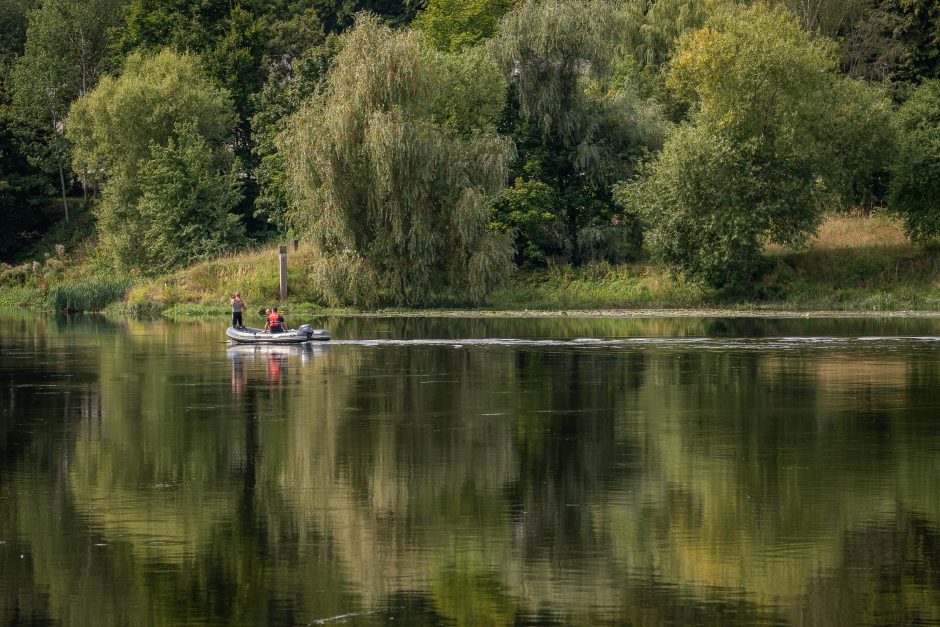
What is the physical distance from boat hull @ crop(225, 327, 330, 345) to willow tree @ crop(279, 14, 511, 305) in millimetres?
13550

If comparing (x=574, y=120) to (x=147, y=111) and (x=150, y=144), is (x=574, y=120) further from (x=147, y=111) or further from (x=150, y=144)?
(x=147, y=111)

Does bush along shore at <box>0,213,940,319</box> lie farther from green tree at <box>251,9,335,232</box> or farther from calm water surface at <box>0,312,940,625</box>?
calm water surface at <box>0,312,940,625</box>

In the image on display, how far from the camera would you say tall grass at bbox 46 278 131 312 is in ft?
246

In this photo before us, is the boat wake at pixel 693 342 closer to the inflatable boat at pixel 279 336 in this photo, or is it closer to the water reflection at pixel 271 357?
the inflatable boat at pixel 279 336

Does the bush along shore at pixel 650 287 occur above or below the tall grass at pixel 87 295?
above

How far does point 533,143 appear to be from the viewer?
69312 mm

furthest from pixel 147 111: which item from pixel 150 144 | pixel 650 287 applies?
pixel 650 287

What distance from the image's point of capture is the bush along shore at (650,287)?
6194 cm

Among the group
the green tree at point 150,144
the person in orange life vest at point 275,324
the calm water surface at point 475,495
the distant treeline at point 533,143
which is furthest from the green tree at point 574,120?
the calm water surface at point 475,495

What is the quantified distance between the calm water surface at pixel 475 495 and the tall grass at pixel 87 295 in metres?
37.5

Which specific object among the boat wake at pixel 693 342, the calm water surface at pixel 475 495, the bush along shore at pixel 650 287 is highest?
the calm water surface at pixel 475 495

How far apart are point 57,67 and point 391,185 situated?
4478 centimetres

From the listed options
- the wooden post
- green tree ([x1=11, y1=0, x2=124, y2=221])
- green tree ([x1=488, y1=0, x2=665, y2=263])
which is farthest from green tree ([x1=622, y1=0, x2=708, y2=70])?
green tree ([x1=11, y1=0, x2=124, y2=221])

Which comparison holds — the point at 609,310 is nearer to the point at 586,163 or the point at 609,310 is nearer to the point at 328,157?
the point at 586,163
